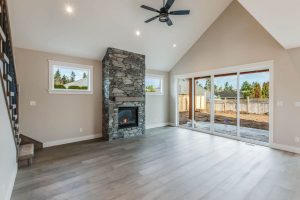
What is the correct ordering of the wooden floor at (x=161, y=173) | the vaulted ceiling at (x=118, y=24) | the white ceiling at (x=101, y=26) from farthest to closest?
the white ceiling at (x=101, y=26)
the vaulted ceiling at (x=118, y=24)
the wooden floor at (x=161, y=173)

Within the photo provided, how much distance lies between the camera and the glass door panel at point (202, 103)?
6.33 meters

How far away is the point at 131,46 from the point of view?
221 inches

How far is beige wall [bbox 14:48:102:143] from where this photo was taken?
4.30m

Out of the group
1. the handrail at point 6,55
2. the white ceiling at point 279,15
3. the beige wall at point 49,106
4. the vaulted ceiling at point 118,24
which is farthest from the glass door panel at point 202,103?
the handrail at point 6,55

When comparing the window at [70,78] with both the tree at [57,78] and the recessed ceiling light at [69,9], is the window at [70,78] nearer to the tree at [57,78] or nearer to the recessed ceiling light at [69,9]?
the tree at [57,78]

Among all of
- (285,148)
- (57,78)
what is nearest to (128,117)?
(57,78)

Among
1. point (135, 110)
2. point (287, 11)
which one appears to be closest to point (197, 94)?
point (135, 110)

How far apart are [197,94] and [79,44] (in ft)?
15.7

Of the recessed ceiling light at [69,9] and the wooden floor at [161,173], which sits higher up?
the recessed ceiling light at [69,9]

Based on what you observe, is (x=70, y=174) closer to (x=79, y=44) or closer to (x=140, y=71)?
(x=79, y=44)

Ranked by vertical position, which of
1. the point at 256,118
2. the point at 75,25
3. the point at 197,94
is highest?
the point at 75,25

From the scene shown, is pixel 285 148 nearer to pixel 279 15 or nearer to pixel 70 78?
pixel 279 15

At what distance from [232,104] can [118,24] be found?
4.56m

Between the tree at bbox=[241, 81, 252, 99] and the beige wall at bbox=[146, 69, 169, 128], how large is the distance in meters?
3.33
